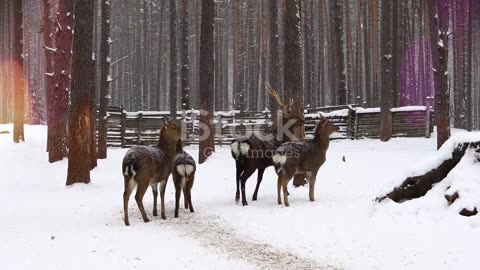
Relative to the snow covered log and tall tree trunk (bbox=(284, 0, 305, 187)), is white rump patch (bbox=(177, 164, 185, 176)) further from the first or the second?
tall tree trunk (bbox=(284, 0, 305, 187))

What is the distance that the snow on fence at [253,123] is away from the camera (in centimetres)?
2006

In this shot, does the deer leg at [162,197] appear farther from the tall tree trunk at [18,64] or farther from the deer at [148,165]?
the tall tree trunk at [18,64]

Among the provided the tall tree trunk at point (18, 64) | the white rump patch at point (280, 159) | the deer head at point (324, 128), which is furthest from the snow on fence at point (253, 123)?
the white rump patch at point (280, 159)

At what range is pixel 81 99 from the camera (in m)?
11.5

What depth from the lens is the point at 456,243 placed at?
5.61 metres

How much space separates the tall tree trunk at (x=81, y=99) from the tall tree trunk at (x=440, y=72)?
10409 millimetres

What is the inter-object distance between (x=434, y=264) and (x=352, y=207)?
120 inches

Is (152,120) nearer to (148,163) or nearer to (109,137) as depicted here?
(109,137)

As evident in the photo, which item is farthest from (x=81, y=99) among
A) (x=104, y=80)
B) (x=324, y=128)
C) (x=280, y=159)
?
(x=324, y=128)

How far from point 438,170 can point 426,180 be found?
0.25 m

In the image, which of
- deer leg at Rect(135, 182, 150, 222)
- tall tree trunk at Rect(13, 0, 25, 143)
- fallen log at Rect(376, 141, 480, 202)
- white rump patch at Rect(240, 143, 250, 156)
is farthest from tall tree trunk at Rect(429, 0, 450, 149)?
tall tree trunk at Rect(13, 0, 25, 143)

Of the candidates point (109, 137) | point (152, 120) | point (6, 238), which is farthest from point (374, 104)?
point (6, 238)

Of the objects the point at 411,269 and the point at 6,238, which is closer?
the point at 411,269

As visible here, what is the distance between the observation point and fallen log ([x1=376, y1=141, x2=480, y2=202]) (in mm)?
7145
